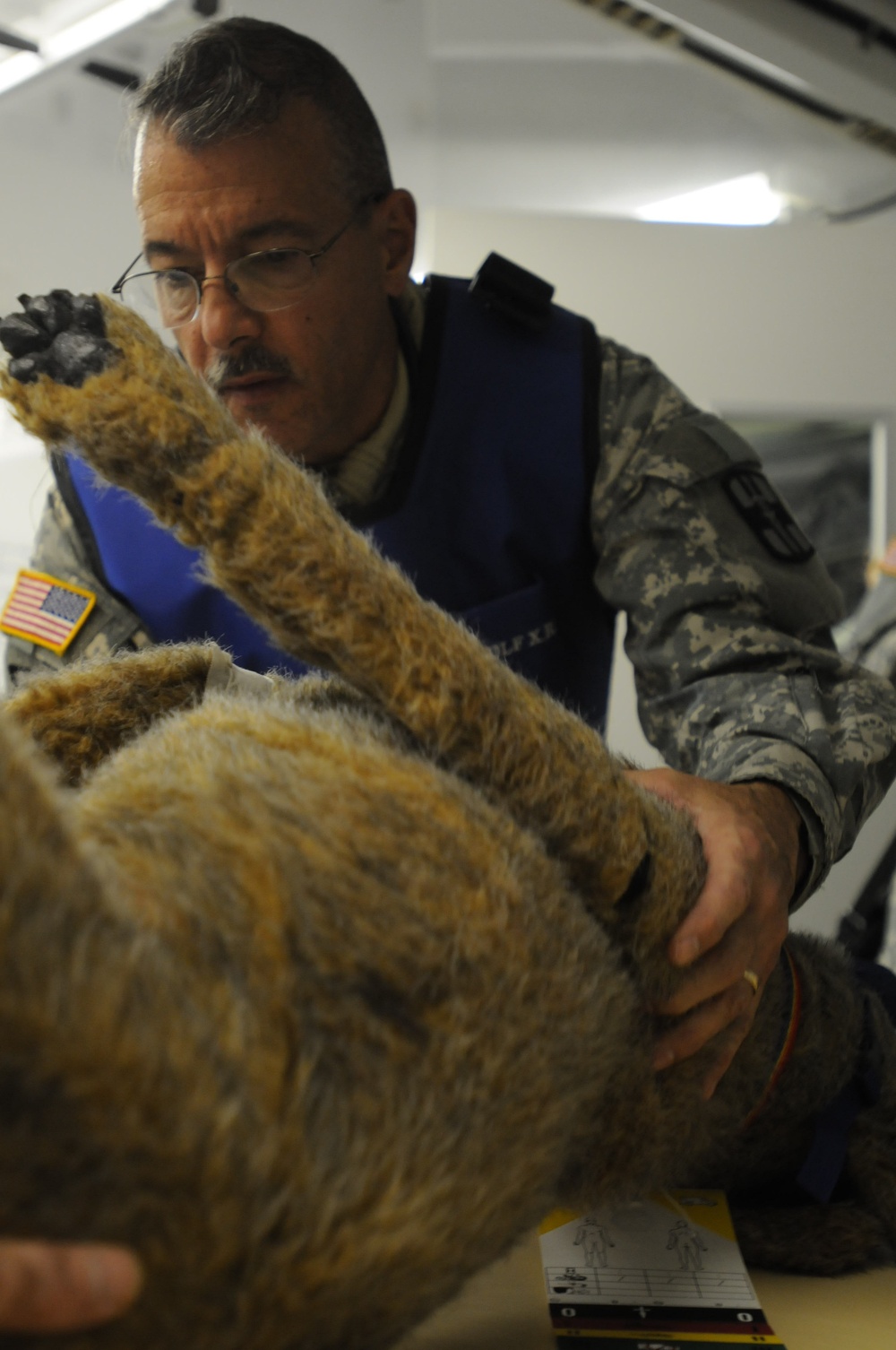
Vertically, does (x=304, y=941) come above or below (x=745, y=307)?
below

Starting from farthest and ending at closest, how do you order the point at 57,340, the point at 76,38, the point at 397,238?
the point at 76,38, the point at 397,238, the point at 57,340

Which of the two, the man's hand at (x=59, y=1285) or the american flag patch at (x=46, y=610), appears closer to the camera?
the man's hand at (x=59, y=1285)

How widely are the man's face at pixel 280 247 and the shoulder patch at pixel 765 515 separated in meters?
0.44

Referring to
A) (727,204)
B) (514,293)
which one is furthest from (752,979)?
(727,204)

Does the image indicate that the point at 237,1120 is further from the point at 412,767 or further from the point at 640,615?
the point at 640,615

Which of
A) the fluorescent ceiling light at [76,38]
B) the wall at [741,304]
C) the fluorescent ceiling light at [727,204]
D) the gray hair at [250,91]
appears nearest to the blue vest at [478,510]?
the gray hair at [250,91]

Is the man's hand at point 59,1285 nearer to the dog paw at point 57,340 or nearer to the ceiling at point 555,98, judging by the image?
the dog paw at point 57,340

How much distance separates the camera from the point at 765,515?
124 centimetres

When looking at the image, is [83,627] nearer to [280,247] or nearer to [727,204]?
[280,247]

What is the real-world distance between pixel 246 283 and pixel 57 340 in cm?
55

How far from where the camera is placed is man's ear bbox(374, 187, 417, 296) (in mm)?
1318

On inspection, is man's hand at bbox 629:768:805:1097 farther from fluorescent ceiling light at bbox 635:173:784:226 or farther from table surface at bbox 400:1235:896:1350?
fluorescent ceiling light at bbox 635:173:784:226

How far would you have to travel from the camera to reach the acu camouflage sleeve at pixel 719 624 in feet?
3.19

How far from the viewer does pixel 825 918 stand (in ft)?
8.99
